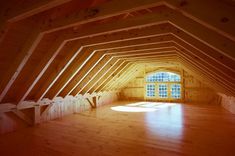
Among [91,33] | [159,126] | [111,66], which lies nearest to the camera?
[91,33]

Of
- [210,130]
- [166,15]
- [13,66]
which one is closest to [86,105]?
[13,66]

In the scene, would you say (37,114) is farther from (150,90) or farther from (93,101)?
(150,90)

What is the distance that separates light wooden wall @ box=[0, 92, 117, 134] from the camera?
169 inches

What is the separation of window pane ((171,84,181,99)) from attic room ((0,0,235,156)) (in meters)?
3.04

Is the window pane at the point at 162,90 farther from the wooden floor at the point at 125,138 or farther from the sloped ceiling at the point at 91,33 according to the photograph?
the sloped ceiling at the point at 91,33

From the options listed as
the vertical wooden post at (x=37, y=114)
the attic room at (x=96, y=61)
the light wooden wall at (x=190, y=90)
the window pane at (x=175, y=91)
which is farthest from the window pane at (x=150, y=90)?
the vertical wooden post at (x=37, y=114)

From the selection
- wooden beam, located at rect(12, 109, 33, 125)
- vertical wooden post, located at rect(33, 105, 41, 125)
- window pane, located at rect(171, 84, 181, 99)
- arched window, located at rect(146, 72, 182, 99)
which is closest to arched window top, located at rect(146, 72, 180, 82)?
arched window, located at rect(146, 72, 182, 99)

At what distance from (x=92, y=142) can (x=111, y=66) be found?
2787 mm

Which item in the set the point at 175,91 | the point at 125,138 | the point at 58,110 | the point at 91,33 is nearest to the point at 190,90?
the point at 175,91

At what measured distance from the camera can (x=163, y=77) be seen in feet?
31.4

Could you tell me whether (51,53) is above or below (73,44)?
below

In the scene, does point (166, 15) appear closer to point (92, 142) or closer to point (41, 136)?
point (92, 142)

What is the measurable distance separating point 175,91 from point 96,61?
241 inches

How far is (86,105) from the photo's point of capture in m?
7.16
